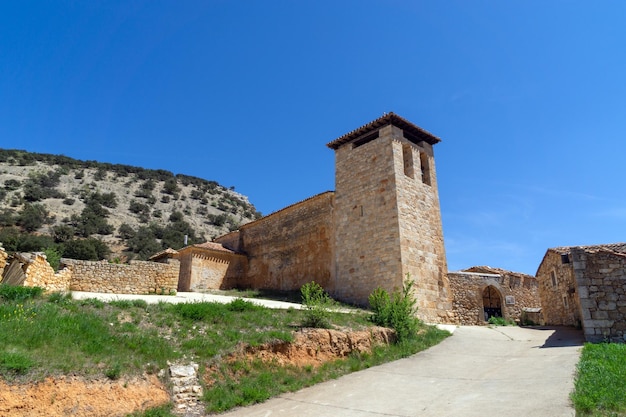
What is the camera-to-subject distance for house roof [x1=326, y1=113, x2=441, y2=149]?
18938mm

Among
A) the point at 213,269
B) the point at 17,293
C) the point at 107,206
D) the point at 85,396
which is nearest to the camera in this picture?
the point at 85,396

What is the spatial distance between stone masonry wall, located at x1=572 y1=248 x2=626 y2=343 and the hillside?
34.8m

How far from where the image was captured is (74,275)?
14.5m

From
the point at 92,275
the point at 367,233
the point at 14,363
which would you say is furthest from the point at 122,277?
the point at 367,233

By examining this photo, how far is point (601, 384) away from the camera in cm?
650

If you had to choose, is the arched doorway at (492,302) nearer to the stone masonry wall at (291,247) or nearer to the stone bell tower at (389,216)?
the stone bell tower at (389,216)

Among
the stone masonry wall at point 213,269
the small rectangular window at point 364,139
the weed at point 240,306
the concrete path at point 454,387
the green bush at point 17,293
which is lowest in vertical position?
the concrete path at point 454,387

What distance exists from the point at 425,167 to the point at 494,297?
7277mm

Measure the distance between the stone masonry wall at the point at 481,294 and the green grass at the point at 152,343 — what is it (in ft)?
25.6

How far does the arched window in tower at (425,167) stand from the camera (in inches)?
781

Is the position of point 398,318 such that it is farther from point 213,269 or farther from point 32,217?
point 32,217

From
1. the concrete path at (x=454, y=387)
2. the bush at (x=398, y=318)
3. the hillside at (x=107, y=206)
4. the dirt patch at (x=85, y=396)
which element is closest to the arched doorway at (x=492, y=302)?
the concrete path at (x=454, y=387)

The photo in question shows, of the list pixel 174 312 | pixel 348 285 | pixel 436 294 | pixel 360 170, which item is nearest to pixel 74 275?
pixel 174 312

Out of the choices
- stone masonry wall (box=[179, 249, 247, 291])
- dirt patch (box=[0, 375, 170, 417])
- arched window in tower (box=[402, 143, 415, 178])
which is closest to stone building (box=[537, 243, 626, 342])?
arched window in tower (box=[402, 143, 415, 178])
